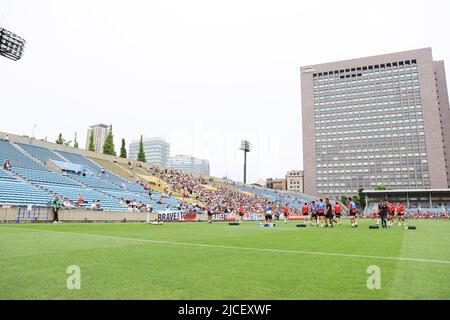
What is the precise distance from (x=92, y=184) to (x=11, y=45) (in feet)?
58.1

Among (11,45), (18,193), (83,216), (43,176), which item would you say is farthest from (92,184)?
(11,45)

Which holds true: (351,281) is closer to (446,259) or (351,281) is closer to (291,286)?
(291,286)

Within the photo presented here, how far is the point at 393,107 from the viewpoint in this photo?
420 feet

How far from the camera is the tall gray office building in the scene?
121 metres

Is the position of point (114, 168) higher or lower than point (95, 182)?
higher

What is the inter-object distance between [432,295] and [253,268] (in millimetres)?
2797

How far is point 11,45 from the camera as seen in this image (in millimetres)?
28219

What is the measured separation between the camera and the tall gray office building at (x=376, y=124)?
121438 millimetres

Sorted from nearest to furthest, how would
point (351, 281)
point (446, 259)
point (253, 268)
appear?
point (351, 281) → point (253, 268) → point (446, 259)

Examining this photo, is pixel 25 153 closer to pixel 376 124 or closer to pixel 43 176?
pixel 43 176

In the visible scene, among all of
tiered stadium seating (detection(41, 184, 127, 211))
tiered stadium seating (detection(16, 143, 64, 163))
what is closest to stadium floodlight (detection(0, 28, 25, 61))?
tiered stadium seating (detection(41, 184, 127, 211))

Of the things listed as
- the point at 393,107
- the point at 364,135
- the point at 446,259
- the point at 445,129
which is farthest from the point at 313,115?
the point at 446,259

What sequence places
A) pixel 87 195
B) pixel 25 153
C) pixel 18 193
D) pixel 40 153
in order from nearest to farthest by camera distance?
1. pixel 18 193
2. pixel 87 195
3. pixel 25 153
4. pixel 40 153
